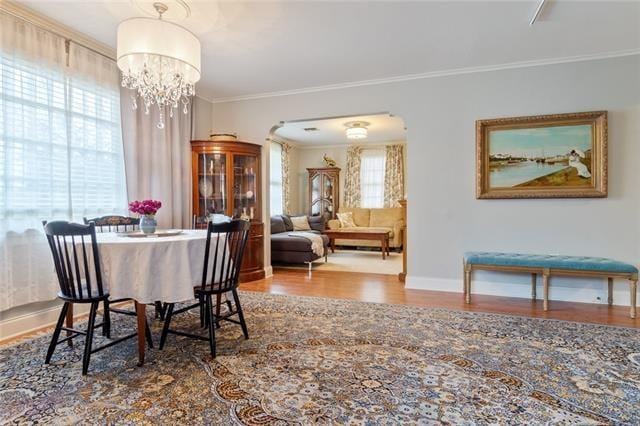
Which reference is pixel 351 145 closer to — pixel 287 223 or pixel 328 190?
pixel 328 190

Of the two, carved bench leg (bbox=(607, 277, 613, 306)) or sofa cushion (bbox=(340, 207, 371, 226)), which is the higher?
sofa cushion (bbox=(340, 207, 371, 226))

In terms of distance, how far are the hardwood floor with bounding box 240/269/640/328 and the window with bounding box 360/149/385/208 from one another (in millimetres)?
3848

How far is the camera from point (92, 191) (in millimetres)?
3357

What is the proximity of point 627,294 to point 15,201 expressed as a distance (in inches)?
225

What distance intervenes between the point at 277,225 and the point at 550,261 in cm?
444

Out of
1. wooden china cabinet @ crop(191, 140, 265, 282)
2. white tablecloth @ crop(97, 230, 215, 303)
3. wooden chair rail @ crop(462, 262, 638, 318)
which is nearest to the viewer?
white tablecloth @ crop(97, 230, 215, 303)

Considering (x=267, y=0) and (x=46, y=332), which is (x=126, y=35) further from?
(x=46, y=332)

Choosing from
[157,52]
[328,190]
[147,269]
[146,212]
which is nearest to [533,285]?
[147,269]

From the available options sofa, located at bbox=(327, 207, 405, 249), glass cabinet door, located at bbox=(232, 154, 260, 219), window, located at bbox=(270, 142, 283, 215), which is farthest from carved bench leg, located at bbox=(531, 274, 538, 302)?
window, located at bbox=(270, 142, 283, 215)

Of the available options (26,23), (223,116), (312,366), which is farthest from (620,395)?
(223,116)

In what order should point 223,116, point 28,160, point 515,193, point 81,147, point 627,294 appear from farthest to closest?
point 223,116 → point 515,193 → point 627,294 → point 81,147 → point 28,160

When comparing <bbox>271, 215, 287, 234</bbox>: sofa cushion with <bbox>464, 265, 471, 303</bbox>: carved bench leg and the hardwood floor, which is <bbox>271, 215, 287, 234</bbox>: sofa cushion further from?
<bbox>464, 265, 471, 303</bbox>: carved bench leg

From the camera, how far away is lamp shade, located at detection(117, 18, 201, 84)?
2.40m

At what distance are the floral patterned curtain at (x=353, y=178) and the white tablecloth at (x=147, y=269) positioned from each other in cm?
697
